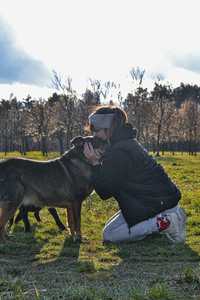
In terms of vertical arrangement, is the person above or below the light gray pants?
above

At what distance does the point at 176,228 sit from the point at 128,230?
81 centimetres

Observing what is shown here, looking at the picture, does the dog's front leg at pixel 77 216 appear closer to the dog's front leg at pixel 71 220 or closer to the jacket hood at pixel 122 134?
the dog's front leg at pixel 71 220

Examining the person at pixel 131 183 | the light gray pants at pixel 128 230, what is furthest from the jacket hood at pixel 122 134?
the light gray pants at pixel 128 230

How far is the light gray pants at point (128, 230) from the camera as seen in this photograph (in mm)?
8422

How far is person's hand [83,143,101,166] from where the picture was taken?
8695 mm

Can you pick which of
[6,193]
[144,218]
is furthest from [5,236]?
[144,218]

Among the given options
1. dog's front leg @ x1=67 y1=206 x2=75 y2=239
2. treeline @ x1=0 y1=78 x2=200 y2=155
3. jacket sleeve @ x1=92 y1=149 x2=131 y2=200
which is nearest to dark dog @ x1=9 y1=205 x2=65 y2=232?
dog's front leg @ x1=67 y1=206 x2=75 y2=239

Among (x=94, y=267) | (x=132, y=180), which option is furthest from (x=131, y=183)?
(x=94, y=267)

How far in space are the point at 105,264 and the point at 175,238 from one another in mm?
1954

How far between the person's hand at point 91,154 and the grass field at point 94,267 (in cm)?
145

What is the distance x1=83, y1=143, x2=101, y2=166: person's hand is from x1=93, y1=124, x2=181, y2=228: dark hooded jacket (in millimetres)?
291

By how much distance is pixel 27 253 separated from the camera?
798 cm

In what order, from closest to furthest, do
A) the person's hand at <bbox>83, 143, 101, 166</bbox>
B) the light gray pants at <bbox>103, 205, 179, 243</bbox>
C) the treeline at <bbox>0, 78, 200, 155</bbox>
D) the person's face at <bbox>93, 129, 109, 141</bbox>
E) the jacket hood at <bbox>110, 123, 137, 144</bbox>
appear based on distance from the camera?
the jacket hood at <bbox>110, 123, 137, 144</bbox>, the person's face at <bbox>93, 129, 109, 141</bbox>, the light gray pants at <bbox>103, 205, 179, 243</bbox>, the person's hand at <bbox>83, 143, 101, 166</bbox>, the treeline at <bbox>0, 78, 200, 155</bbox>

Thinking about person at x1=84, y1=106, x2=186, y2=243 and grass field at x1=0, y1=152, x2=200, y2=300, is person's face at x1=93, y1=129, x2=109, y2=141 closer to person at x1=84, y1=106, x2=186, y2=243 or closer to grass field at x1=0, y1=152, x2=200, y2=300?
person at x1=84, y1=106, x2=186, y2=243
